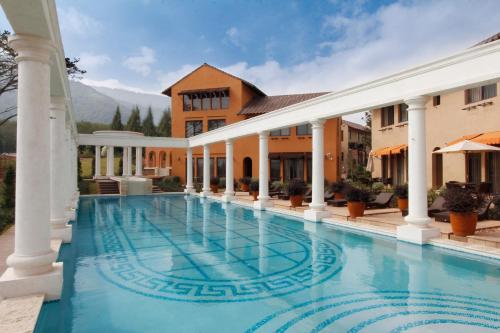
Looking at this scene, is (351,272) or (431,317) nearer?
(431,317)

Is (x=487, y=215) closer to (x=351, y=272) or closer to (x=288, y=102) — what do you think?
(x=351, y=272)

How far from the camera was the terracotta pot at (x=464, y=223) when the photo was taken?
8.65m

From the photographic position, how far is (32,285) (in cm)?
521

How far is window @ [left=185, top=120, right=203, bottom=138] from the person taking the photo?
116 feet

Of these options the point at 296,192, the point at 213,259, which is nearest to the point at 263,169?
the point at 296,192

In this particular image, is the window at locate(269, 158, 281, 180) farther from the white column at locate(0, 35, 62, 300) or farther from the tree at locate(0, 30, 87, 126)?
the white column at locate(0, 35, 62, 300)

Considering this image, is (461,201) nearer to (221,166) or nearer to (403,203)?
(403,203)

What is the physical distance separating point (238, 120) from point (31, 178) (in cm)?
2887

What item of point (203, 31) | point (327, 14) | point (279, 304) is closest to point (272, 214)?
point (279, 304)

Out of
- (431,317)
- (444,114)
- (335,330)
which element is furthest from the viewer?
(444,114)

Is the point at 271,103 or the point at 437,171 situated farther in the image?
the point at 271,103

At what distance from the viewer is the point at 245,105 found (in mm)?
34719

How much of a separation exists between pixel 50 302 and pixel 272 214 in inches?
465

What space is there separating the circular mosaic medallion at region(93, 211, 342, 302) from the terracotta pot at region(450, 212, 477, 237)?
3.35 m
